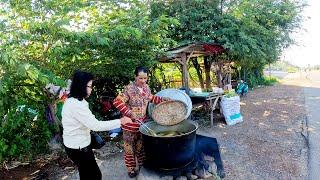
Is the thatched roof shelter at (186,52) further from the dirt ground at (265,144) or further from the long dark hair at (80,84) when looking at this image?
the long dark hair at (80,84)

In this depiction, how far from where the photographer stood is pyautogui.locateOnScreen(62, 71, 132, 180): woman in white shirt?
3.38m

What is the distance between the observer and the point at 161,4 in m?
11.7

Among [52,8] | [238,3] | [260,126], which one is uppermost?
[238,3]

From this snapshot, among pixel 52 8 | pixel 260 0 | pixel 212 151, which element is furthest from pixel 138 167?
pixel 260 0

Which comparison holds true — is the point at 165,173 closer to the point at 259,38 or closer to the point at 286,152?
the point at 286,152

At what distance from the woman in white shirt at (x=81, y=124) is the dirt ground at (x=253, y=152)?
228cm

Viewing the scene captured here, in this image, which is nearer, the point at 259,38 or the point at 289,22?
the point at 259,38

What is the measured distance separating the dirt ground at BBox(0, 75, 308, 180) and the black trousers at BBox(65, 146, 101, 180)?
2.22 m

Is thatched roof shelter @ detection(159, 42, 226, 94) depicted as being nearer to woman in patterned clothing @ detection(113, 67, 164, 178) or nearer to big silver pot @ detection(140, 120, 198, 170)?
woman in patterned clothing @ detection(113, 67, 164, 178)

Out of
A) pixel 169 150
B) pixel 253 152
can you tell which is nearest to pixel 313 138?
pixel 253 152

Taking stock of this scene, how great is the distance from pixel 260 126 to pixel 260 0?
6.31 m

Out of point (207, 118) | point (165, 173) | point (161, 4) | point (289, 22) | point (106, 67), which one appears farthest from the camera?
point (289, 22)

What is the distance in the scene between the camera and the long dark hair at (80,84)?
11.1 ft

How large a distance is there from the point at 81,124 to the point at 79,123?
0.09 feet
